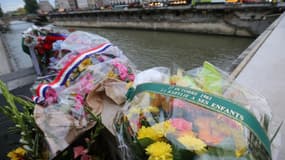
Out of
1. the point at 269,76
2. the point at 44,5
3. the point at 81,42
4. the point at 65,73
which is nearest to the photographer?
the point at 65,73

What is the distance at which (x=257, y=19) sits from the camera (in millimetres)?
8867

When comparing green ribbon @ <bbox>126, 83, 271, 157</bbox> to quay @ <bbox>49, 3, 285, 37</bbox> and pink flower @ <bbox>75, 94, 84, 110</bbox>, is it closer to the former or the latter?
pink flower @ <bbox>75, 94, 84, 110</bbox>

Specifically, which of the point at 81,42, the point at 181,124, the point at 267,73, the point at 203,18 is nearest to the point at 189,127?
the point at 181,124

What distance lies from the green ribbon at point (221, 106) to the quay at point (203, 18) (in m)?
9.62

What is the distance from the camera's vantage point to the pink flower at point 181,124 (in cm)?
45

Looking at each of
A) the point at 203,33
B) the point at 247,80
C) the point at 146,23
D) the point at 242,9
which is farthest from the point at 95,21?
the point at 247,80

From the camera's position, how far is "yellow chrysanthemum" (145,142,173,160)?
415mm

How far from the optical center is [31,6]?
1716 inches

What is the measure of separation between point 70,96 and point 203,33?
11.2m

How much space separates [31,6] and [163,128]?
5323 cm

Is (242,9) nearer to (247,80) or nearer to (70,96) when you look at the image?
(247,80)

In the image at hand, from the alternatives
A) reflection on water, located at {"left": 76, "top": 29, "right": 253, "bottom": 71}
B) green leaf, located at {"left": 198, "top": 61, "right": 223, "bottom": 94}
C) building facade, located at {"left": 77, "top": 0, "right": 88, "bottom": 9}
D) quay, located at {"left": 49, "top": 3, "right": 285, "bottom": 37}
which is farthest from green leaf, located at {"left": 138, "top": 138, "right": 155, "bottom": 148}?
building facade, located at {"left": 77, "top": 0, "right": 88, "bottom": 9}

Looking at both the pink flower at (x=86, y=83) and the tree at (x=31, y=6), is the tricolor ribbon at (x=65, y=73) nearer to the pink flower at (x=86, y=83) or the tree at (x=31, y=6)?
the pink flower at (x=86, y=83)

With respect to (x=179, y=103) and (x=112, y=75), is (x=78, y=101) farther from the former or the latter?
(x=179, y=103)
